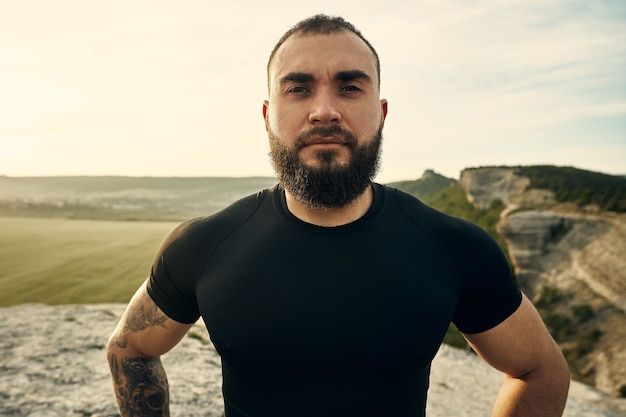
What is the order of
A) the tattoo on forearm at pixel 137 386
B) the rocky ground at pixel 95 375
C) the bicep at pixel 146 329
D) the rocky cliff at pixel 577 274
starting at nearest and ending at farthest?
1. the bicep at pixel 146 329
2. the tattoo on forearm at pixel 137 386
3. the rocky ground at pixel 95 375
4. the rocky cliff at pixel 577 274

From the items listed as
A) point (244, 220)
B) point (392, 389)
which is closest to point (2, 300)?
point (244, 220)

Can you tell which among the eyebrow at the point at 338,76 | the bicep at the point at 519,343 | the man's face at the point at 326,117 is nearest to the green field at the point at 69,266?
the man's face at the point at 326,117

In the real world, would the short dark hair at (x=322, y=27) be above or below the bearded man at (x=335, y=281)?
above

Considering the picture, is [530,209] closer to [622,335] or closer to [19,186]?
[622,335]

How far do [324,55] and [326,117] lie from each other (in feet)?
1.24

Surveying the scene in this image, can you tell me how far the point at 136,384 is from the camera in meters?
2.20

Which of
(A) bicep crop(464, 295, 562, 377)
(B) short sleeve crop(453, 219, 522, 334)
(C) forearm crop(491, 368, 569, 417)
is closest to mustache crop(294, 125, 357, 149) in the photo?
(B) short sleeve crop(453, 219, 522, 334)

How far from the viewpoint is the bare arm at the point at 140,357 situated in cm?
214

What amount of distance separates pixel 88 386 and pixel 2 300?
7.94 metres

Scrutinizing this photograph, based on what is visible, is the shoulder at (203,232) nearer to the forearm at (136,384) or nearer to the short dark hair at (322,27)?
the forearm at (136,384)

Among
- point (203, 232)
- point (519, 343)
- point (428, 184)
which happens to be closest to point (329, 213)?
point (203, 232)

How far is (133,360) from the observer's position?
2227mm

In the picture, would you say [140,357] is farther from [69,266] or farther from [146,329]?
[69,266]

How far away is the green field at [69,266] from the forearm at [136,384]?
9.40 metres
